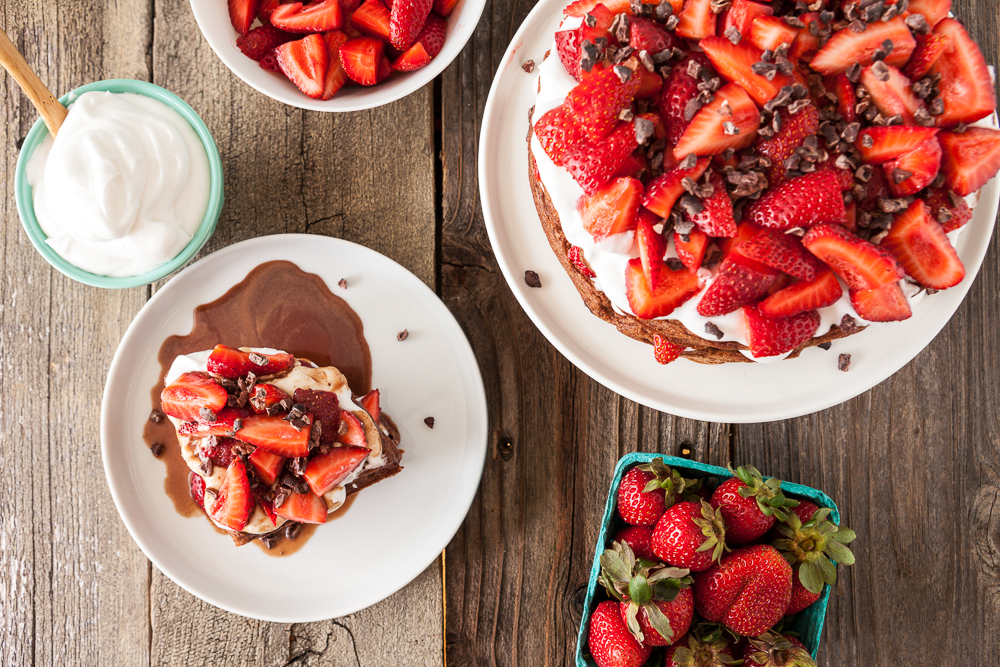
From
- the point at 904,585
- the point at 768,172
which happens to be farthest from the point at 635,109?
the point at 904,585

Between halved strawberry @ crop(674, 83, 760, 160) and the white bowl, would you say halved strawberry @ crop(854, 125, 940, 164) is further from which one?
the white bowl

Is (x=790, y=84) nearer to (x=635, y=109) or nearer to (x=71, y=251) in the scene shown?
(x=635, y=109)

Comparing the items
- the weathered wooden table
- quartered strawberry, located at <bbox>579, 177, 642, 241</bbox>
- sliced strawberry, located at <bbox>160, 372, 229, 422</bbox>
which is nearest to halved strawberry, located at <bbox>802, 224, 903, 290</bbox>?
quartered strawberry, located at <bbox>579, 177, 642, 241</bbox>

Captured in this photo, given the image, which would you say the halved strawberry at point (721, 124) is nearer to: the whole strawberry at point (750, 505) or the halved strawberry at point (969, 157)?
the halved strawberry at point (969, 157)

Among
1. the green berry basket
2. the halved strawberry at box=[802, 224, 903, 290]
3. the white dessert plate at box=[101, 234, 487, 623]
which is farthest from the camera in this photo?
the white dessert plate at box=[101, 234, 487, 623]

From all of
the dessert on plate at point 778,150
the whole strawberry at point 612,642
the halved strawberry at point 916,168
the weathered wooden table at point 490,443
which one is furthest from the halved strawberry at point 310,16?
the whole strawberry at point 612,642

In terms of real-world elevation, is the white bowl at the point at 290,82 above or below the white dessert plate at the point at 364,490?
above

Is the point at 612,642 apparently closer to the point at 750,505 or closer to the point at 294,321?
the point at 750,505
